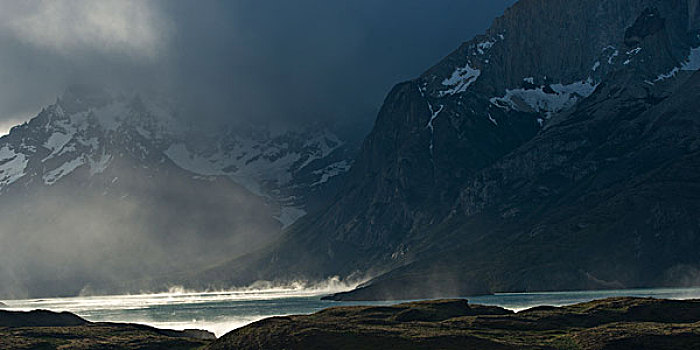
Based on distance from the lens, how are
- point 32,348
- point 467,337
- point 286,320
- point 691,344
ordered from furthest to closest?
point 32,348
point 286,320
point 467,337
point 691,344

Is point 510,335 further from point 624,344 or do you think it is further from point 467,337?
point 624,344

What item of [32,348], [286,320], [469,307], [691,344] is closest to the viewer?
[691,344]

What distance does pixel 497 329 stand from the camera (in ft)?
532

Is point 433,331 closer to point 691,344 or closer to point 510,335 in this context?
point 510,335

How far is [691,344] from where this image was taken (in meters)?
133

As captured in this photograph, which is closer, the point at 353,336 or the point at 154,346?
the point at 353,336

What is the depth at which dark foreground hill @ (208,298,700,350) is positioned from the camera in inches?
5487

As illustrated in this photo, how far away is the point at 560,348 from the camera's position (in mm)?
138125

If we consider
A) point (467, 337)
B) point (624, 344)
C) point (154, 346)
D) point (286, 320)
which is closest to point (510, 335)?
point (467, 337)

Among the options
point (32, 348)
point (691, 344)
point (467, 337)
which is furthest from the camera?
point (32, 348)

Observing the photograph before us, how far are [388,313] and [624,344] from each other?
60799mm

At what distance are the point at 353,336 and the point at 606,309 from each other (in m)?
46.4

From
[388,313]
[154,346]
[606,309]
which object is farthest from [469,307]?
[154,346]

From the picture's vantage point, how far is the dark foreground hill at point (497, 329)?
139375 millimetres
